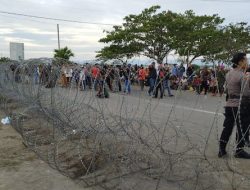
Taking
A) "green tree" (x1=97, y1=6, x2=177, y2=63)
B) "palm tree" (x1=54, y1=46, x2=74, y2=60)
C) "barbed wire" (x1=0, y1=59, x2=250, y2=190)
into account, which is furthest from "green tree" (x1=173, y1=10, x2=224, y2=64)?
"barbed wire" (x1=0, y1=59, x2=250, y2=190)

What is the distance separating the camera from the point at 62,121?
610 cm

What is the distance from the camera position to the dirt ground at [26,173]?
219 inches

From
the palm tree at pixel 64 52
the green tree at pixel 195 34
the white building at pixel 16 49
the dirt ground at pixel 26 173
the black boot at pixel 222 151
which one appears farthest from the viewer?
the palm tree at pixel 64 52

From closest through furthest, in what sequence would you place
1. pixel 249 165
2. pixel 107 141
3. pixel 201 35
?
1. pixel 107 141
2. pixel 249 165
3. pixel 201 35

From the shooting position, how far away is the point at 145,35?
30062 millimetres

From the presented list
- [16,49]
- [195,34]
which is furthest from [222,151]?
[16,49]

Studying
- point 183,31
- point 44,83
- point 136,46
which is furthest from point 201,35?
point 44,83

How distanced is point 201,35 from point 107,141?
986 inches

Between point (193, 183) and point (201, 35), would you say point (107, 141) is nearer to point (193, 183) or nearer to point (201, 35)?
point (193, 183)

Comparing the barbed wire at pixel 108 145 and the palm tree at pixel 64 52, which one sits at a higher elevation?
the palm tree at pixel 64 52

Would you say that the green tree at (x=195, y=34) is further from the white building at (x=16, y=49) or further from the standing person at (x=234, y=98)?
the standing person at (x=234, y=98)

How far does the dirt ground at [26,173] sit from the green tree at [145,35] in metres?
22.0

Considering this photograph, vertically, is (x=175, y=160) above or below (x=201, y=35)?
below

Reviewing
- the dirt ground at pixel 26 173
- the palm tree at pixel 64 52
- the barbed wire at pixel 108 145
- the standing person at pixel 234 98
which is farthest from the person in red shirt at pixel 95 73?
the palm tree at pixel 64 52
